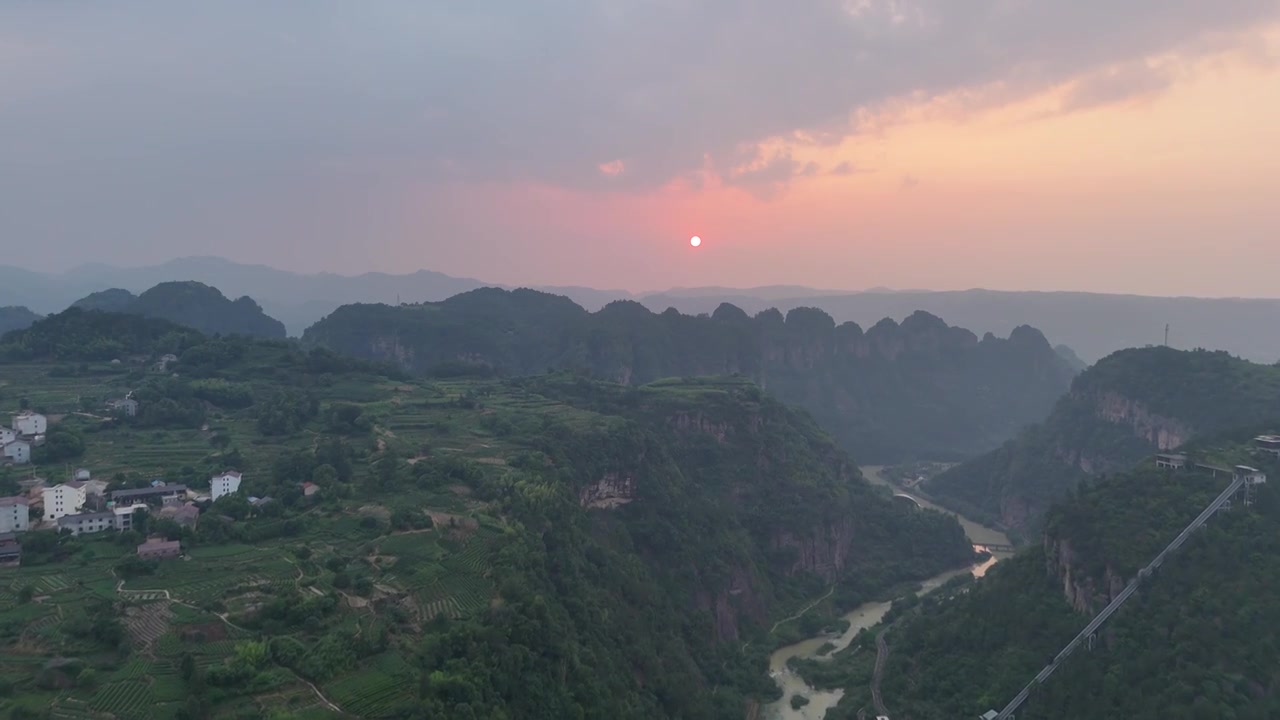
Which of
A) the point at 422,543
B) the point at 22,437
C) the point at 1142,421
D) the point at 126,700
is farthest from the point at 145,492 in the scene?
the point at 1142,421

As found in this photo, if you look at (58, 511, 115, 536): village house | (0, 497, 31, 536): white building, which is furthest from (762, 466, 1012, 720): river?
(0, 497, 31, 536): white building

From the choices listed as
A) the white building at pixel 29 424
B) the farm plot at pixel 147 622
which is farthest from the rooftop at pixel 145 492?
the white building at pixel 29 424

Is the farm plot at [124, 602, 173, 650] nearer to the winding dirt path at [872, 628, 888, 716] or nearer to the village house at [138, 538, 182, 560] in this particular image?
the village house at [138, 538, 182, 560]

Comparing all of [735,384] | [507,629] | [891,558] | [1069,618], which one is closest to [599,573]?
[507,629]

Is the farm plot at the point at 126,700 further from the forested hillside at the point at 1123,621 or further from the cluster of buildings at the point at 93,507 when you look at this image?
the forested hillside at the point at 1123,621

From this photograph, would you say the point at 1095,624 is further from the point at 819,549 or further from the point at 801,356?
the point at 801,356

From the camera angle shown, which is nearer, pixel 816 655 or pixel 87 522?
pixel 87 522

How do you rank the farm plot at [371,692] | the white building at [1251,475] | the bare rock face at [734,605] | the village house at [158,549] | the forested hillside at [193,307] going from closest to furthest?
the farm plot at [371,692]
the village house at [158,549]
the white building at [1251,475]
the bare rock face at [734,605]
the forested hillside at [193,307]
